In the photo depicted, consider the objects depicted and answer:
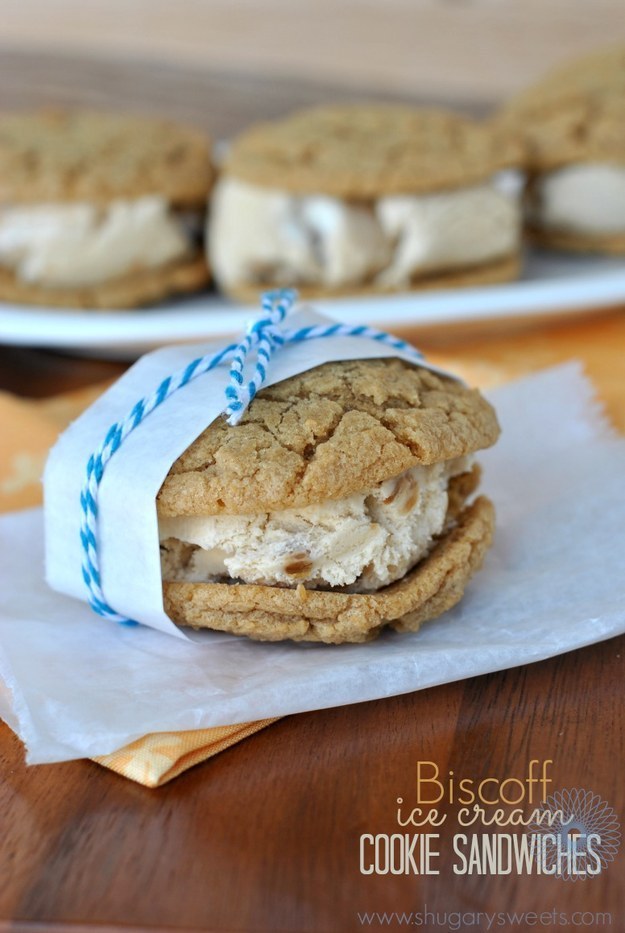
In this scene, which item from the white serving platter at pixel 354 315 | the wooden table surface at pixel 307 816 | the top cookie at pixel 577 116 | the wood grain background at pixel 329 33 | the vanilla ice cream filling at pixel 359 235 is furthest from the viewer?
the wood grain background at pixel 329 33

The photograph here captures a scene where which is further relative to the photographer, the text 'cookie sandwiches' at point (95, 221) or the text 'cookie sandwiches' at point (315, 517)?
the text 'cookie sandwiches' at point (95, 221)

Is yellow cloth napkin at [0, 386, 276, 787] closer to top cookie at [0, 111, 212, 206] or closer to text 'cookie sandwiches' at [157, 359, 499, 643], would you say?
text 'cookie sandwiches' at [157, 359, 499, 643]

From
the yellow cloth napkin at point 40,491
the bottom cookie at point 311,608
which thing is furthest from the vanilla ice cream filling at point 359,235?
the bottom cookie at point 311,608

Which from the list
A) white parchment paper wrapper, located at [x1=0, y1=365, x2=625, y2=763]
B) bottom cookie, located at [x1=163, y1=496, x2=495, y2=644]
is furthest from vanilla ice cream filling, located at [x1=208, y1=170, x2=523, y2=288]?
bottom cookie, located at [x1=163, y1=496, x2=495, y2=644]

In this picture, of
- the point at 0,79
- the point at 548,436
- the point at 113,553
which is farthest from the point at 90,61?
the point at 113,553

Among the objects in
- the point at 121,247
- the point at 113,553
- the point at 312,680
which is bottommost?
the point at 312,680

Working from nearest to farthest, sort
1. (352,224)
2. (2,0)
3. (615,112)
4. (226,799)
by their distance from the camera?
(226,799) < (352,224) < (615,112) < (2,0)

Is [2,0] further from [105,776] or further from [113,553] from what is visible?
[105,776]

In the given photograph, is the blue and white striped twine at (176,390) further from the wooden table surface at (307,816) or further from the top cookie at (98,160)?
the top cookie at (98,160)
